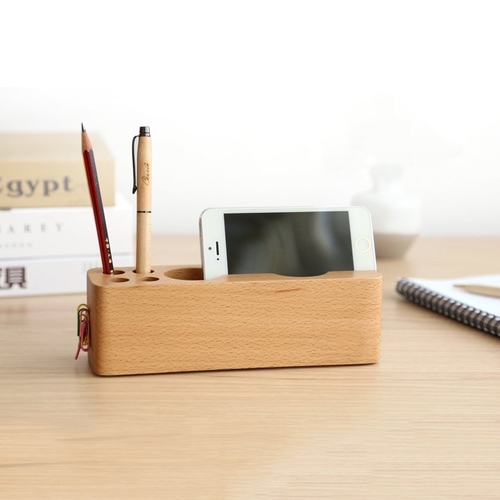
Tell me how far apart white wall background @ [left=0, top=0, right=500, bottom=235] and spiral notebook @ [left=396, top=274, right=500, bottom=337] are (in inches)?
17.4

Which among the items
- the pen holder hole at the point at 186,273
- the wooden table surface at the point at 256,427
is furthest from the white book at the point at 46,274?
the pen holder hole at the point at 186,273

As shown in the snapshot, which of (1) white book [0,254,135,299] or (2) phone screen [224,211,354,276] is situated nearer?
(2) phone screen [224,211,354,276]

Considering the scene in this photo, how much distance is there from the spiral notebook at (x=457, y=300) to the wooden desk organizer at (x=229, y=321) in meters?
0.17

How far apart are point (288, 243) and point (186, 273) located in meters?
→ 0.10

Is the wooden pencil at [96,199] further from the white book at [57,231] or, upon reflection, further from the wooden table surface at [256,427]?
the white book at [57,231]

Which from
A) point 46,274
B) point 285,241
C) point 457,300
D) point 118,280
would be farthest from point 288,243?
point 46,274

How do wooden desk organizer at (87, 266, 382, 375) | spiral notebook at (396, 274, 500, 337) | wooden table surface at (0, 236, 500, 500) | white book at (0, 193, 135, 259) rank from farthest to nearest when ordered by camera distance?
white book at (0, 193, 135, 259) → spiral notebook at (396, 274, 500, 337) → wooden desk organizer at (87, 266, 382, 375) → wooden table surface at (0, 236, 500, 500)

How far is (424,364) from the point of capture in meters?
0.75

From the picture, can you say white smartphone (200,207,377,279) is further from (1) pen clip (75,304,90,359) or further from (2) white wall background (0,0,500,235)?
(2) white wall background (0,0,500,235)

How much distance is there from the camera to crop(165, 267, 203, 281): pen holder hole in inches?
29.3

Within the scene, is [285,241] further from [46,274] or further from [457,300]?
[46,274]

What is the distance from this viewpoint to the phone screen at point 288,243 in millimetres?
732

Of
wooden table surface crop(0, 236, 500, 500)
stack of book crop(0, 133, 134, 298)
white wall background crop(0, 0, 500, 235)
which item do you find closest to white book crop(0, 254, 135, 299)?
stack of book crop(0, 133, 134, 298)

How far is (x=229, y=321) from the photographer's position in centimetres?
69
